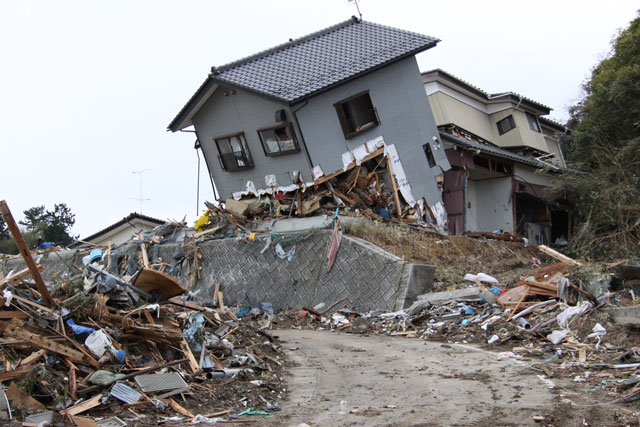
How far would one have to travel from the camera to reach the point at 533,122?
27891mm

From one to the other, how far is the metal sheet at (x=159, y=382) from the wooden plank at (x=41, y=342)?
0.78 meters

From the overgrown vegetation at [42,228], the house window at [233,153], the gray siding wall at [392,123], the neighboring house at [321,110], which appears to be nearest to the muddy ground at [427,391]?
the gray siding wall at [392,123]

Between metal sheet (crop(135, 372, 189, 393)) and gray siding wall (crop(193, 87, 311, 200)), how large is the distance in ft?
42.9

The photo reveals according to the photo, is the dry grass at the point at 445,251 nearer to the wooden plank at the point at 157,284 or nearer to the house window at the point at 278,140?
the house window at the point at 278,140

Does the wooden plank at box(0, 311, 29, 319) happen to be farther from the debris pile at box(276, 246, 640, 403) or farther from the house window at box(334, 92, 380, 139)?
the house window at box(334, 92, 380, 139)

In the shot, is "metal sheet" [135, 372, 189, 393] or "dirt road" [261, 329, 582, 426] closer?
"dirt road" [261, 329, 582, 426]

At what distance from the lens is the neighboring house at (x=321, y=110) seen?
19.8m

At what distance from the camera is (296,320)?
14828mm

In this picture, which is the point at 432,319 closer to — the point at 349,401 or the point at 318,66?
the point at 349,401

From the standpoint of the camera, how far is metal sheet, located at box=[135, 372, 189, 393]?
7.21 m

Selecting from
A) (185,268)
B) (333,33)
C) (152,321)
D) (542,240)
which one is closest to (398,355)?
(152,321)

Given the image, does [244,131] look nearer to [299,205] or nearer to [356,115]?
[299,205]

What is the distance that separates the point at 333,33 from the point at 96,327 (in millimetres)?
17643

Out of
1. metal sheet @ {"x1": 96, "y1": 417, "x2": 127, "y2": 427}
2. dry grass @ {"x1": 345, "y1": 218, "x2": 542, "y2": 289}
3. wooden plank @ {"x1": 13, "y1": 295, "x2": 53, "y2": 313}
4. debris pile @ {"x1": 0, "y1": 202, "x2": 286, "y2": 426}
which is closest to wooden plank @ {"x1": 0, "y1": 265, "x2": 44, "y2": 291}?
debris pile @ {"x1": 0, "y1": 202, "x2": 286, "y2": 426}
